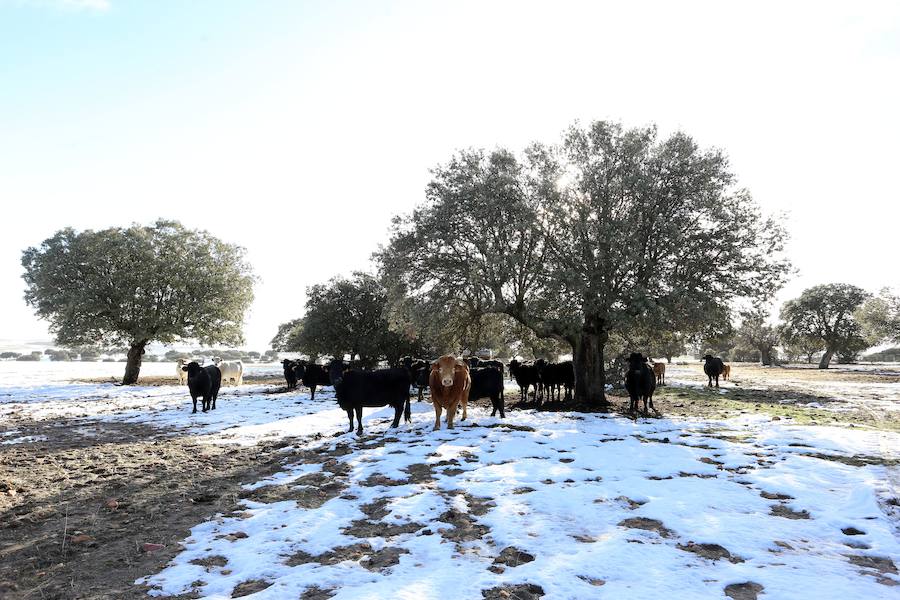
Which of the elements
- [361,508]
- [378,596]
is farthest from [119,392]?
[378,596]

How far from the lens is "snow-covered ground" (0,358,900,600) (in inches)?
162

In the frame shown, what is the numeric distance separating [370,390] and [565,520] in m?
7.65

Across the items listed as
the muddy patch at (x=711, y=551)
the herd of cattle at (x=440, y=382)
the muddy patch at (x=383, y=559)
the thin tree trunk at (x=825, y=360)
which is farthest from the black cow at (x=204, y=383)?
the thin tree trunk at (x=825, y=360)

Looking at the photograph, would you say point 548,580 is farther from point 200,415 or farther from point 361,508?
point 200,415

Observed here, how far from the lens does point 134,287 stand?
30.4 meters

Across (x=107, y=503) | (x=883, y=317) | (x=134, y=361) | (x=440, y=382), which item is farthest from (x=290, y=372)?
(x=883, y=317)

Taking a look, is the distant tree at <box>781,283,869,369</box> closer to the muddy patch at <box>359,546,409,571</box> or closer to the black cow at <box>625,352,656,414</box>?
the black cow at <box>625,352,656,414</box>

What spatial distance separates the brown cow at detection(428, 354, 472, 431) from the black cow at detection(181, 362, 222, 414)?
32.6ft

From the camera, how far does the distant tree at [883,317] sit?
46.3m

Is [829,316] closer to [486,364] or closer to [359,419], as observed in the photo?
[486,364]

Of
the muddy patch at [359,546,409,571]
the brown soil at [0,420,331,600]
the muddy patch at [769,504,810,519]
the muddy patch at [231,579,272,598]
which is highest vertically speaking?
the muddy patch at [769,504,810,519]

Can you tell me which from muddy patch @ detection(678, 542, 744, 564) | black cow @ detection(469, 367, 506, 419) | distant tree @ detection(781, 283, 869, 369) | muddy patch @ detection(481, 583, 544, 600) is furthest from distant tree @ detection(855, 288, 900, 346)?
muddy patch @ detection(481, 583, 544, 600)

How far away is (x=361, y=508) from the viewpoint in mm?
6246

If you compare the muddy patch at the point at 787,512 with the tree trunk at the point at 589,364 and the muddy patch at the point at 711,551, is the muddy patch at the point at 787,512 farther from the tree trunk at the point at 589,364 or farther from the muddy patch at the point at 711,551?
the tree trunk at the point at 589,364
